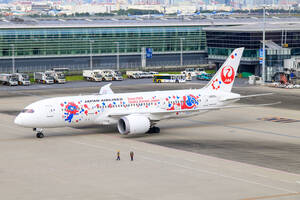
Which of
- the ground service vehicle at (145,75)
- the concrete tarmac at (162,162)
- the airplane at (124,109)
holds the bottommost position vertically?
the concrete tarmac at (162,162)

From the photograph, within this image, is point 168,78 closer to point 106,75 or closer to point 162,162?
point 106,75

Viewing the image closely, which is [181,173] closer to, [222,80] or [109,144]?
[109,144]

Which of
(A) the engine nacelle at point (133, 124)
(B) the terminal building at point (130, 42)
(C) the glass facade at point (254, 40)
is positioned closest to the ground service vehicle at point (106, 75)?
(B) the terminal building at point (130, 42)

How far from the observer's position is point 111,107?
6706 centimetres

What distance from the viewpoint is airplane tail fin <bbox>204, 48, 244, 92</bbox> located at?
75000 millimetres

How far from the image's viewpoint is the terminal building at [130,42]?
146375 millimetres

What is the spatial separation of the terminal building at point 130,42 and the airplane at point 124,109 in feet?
239

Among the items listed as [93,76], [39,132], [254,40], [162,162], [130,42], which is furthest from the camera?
[130,42]

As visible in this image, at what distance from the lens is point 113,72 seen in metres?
144

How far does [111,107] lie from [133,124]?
4.07 metres

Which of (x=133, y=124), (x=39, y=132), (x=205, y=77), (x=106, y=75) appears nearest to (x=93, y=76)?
(x=106, y=75)

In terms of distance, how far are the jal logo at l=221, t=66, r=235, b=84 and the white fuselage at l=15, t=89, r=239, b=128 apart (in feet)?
7.14

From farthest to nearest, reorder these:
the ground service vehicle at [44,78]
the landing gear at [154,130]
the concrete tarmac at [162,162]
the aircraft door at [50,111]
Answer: the ground service vehicle at [44,78] → the landing gear at [154,130] → the aircraft door at [50,111] → the concrete tarmac at [162,162]

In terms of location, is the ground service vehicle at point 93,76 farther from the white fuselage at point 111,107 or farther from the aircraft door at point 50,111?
the aircraft door at point 50,111
